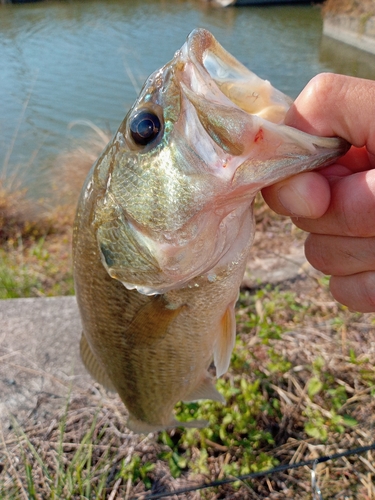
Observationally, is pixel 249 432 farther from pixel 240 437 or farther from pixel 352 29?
pixel 352 29

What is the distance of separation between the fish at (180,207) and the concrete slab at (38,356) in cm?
103

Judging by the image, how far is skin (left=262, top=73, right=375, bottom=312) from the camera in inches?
44.9

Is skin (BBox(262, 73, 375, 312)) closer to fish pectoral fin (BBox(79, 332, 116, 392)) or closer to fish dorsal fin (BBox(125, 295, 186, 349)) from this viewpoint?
fish dorsal fin (BBox(125, 295, 186, 349))

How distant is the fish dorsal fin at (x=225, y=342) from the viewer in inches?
64.6

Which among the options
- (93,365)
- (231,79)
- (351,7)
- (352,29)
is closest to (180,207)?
(231,79)

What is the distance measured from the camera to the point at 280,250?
164 inches

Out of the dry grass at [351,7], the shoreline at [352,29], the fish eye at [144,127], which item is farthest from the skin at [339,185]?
the dry grass at [351,7]

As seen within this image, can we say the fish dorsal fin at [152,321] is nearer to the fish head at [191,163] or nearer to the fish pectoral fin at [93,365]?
the fish head at [191,163]

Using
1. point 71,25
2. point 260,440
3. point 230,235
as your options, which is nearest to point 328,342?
point 260,440

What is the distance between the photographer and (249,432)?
2344mm

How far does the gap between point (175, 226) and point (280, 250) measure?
309 cm

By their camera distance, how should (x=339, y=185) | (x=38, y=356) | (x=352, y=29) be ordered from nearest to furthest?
(x=339, y=185)
(x=38, y=356)
(x=352, y=29)

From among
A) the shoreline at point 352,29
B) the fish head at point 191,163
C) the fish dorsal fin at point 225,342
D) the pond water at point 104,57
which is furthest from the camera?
the shoreline at point 352,29

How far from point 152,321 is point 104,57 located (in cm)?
1383
